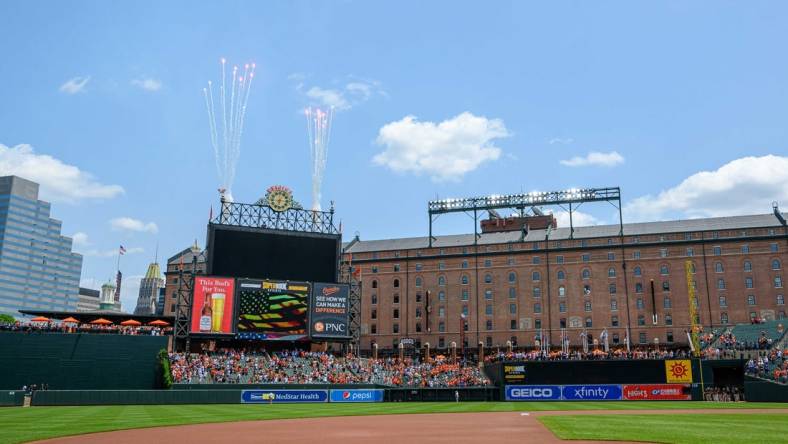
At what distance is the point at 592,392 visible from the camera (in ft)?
211

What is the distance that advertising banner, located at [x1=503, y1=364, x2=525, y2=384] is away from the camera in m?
65.9

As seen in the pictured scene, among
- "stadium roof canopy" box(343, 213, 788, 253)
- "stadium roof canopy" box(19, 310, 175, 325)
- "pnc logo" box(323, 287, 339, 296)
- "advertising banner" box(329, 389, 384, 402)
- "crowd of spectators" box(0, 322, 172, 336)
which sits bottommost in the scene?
"advertising banner" box(329, 389, 384, 402)

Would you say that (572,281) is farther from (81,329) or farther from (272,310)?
(81,329)

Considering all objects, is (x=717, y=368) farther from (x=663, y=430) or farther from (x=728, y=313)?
(x=663, y=430)

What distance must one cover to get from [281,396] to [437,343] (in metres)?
47.6

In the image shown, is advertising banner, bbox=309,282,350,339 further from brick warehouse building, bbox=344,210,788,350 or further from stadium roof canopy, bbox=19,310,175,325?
brick warehouse building, bbox=344,210,788,350

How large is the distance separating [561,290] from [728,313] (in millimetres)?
23167

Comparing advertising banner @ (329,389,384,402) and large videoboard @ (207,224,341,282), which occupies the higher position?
large videoboard @ (207,224,341,282)

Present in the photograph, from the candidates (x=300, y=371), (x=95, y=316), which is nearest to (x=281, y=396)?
(x=300, y=371)

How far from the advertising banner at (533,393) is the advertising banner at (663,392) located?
23.8ft

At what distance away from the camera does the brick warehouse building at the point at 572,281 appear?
310 ft

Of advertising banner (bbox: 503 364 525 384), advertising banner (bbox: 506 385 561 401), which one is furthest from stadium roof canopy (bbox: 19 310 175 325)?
advertising banner (bbox: 506 385 561 401)

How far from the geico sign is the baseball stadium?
0.14 m

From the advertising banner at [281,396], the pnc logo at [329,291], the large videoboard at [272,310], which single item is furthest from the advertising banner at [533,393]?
the large videoboard at [272,310]
